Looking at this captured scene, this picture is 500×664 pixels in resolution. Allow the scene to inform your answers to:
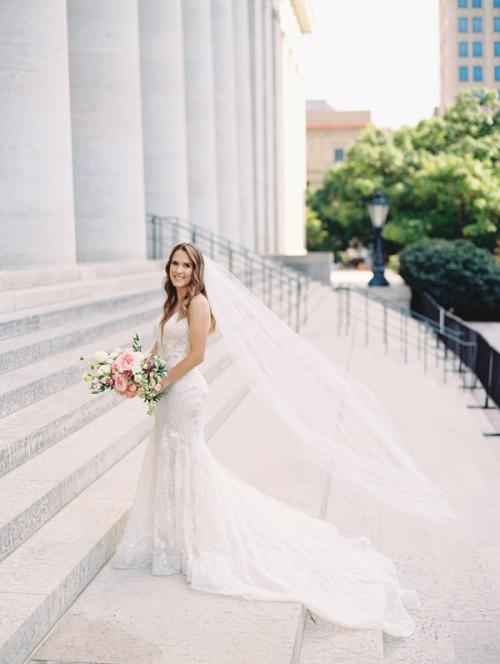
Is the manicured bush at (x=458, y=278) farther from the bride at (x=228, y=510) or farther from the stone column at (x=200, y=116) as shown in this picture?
the bride at (x=228, y=510)

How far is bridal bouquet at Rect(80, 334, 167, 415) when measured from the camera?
20.9 ft

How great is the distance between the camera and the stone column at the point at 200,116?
27.4 metres

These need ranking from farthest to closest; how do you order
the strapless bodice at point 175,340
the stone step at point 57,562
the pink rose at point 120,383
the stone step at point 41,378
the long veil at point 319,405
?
the stone step at point 41,378
the long veil at point 319,405
the strapless bodice at point 175,340
the pink rose at point 120,383
the stone step at point 57,562

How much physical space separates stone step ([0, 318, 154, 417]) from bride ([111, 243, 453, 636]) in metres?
1.52

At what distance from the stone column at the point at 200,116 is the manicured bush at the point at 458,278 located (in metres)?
12.4

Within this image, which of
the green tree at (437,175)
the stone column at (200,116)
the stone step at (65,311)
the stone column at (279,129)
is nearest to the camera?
the stone step at (65,311)

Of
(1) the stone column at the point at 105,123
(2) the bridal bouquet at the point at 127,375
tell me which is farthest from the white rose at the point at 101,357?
(1) the stone column at the point at 105,123

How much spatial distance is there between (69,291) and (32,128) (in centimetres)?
244

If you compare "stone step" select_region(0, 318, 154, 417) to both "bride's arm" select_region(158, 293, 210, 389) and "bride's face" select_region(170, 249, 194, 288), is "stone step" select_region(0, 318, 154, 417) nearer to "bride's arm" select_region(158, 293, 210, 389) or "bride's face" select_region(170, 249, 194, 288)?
"bride's arm" select_region(158, 293, 210, 389)

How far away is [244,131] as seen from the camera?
39719 mm

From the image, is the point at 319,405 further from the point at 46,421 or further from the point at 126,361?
the point at 46,421

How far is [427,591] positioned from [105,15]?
564 inches

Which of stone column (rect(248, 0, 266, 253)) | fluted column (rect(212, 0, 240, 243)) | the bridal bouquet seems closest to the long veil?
the bridal bouquet

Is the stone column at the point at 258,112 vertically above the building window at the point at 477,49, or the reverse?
the building window at the point at 477,49
